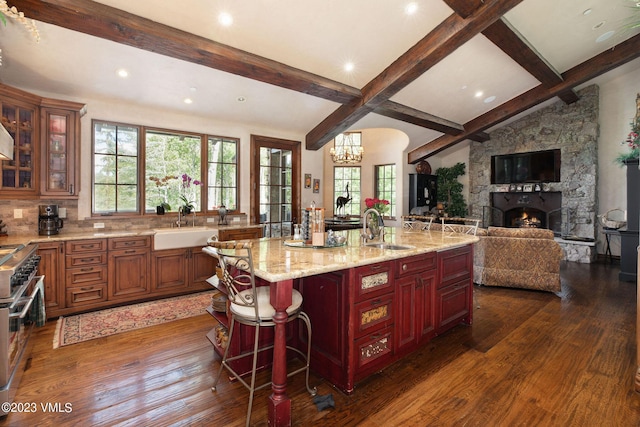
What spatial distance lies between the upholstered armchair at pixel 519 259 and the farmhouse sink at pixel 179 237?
160 inches

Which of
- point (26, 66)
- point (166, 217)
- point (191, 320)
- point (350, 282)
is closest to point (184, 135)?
point (166, 217)

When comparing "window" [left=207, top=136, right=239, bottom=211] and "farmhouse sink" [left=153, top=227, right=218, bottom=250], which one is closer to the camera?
"farmhouse sink" [left=153, top=227, right=218, bottom=250]

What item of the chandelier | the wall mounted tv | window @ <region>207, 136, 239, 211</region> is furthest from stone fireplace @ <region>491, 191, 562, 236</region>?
window @ <region>207, 136, 239, 211</region>

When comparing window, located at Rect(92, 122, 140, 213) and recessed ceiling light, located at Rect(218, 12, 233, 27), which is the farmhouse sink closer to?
window, located at Rect(92, 122, 140, 213)

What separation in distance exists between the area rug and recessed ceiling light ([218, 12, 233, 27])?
3.15 meters

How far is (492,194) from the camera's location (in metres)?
8.62

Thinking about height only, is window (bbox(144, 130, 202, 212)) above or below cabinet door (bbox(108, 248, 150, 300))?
above

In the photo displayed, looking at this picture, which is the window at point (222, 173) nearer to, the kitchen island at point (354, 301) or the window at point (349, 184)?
the kitchen island at point (354, 301)

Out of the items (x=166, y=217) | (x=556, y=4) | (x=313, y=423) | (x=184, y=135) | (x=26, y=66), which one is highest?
(x=556, y=4)

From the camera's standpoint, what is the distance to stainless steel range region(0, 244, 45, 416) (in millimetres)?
1896

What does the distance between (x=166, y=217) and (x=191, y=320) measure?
1878 millimetres

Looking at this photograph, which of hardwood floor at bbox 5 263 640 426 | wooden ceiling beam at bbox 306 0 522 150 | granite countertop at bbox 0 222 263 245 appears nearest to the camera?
hardwood floor at bbox 5 263 640 426

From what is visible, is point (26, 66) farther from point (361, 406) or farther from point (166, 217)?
point (361, 406)

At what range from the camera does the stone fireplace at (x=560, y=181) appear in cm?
691
